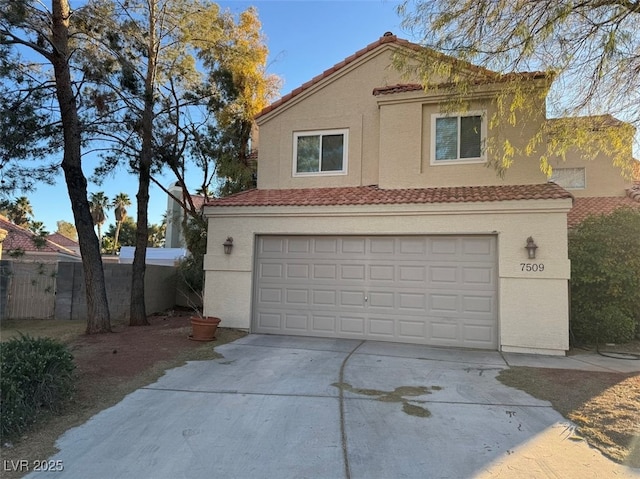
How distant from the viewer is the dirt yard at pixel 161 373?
4242mm

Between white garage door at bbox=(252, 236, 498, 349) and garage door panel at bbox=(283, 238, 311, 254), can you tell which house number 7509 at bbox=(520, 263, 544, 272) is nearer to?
white garage door at bbox=(252, 236, 498, 349)

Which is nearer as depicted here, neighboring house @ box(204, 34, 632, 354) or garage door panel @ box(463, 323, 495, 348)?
neighboring house @ box(204, 34, 632, 354)

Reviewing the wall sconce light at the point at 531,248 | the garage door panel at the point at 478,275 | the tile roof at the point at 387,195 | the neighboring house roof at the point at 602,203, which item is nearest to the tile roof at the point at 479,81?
the tile roof at the point at 387,195

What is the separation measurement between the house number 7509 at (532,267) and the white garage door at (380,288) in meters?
0.57

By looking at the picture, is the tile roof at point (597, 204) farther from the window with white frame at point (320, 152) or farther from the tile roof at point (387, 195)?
the window with white frame at point (320, 152)

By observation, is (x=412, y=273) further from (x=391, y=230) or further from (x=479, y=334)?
(x=479, y=334)

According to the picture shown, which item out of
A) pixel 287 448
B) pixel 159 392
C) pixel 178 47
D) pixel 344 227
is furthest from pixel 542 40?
pixel 178 47

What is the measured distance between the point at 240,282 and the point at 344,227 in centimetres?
297

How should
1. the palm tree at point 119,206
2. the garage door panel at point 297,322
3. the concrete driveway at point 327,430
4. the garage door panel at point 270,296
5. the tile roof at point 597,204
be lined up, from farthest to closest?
the palm tree at point 119,206, the tile roof at point 597,204, the garage door panel at point 270,296, the garage door panel at point 297,322, the concrete driveway at point 327,430

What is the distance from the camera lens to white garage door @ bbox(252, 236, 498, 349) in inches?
360

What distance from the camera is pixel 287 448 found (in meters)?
4.10

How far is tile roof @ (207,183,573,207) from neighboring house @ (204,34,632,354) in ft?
0.14

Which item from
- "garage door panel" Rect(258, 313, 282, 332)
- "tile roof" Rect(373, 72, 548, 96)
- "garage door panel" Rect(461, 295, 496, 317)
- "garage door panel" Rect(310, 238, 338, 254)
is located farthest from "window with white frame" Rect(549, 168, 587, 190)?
"garage door panel" Rect(258, 313, 282, 332)

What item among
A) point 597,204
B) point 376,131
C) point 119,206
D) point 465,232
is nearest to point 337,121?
point 376,131
